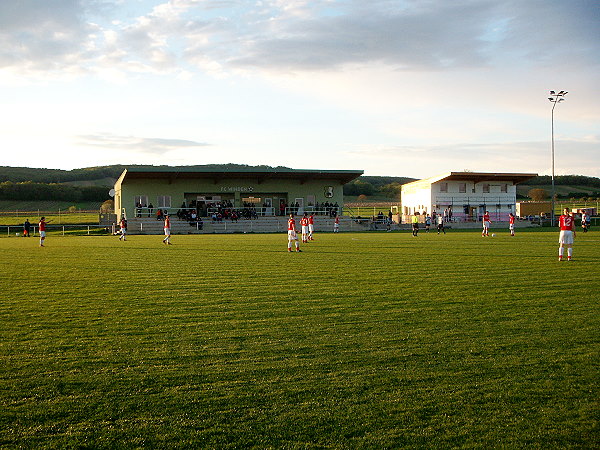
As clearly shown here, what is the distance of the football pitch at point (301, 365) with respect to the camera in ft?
15.1

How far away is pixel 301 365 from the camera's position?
6.25m

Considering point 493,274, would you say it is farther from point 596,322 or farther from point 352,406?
point 352,406

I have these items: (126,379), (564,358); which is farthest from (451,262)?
(126,379)

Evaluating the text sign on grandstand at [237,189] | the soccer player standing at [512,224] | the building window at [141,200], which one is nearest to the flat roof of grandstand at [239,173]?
the text sign on grandstand at [237,189]

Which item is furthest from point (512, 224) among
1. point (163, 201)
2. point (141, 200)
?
point (141, 200)

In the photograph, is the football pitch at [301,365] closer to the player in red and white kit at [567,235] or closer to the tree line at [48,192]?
the player in red and white kit at [567,235]

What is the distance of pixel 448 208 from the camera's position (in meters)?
63.1

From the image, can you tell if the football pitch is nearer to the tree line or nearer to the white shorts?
the white shorts

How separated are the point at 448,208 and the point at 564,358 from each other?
5857 cm

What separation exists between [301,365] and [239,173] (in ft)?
161

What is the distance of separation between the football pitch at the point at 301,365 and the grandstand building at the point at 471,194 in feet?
170

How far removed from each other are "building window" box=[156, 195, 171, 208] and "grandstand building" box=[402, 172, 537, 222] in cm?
2791

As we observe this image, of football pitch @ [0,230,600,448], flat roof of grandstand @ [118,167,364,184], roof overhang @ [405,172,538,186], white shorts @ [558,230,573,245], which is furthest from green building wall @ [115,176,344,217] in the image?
football pitch @ [0,230,600,448]

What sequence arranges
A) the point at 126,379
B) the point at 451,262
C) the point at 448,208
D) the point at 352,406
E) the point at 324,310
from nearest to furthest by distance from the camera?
the point at 352,406 < the point at 126,379 < the point at 324,310 < the point at 451,262 < the point at 448,208
